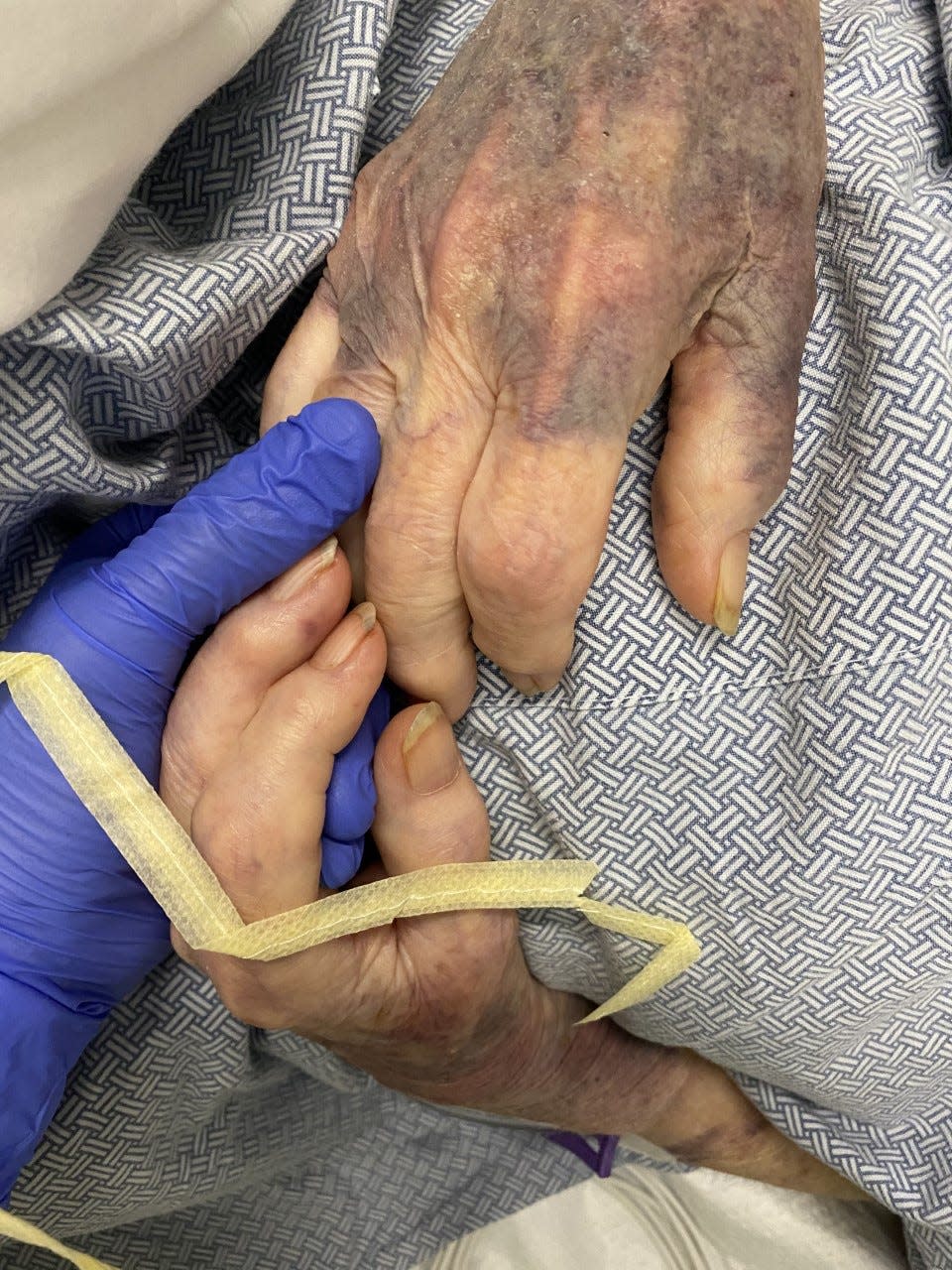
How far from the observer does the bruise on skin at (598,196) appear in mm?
562

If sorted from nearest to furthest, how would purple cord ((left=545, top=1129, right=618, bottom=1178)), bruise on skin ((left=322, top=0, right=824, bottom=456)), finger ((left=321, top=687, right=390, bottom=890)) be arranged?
bruise on skin ((left=322, top=0, right=824, bottom=456))
finger ((left=321, top=687, right=390, bottom=890))
purple cord ((left=545, top=1129, right=618, bottom=1178))

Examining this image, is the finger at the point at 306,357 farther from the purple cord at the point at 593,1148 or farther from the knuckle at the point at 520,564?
the purple cord at the point at 593,1148

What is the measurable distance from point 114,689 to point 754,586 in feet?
1.30

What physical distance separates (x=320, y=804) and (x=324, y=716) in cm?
6

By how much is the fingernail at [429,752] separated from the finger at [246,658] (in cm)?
8

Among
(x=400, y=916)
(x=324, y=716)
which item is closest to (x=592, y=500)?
(x=324, y=716)

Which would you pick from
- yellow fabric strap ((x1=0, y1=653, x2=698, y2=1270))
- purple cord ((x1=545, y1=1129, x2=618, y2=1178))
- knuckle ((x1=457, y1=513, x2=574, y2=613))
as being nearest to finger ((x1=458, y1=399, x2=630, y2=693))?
knuckle ((x1=457, y1=513, x2=574, y2=613))

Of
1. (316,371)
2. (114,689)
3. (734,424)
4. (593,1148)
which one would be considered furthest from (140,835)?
(593,1148)

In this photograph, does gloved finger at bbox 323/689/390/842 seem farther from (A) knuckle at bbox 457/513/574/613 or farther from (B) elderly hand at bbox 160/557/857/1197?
(A) knuckle at bbox 457/513/574/613

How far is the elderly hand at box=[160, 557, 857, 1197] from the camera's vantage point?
0.62m

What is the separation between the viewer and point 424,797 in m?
0.67

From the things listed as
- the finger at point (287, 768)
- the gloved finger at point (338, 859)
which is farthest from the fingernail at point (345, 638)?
the gloved finger at point (338, 859)

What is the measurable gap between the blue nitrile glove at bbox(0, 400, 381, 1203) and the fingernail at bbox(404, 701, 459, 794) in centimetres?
3

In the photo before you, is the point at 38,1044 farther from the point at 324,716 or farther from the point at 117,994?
the point at 324,716
